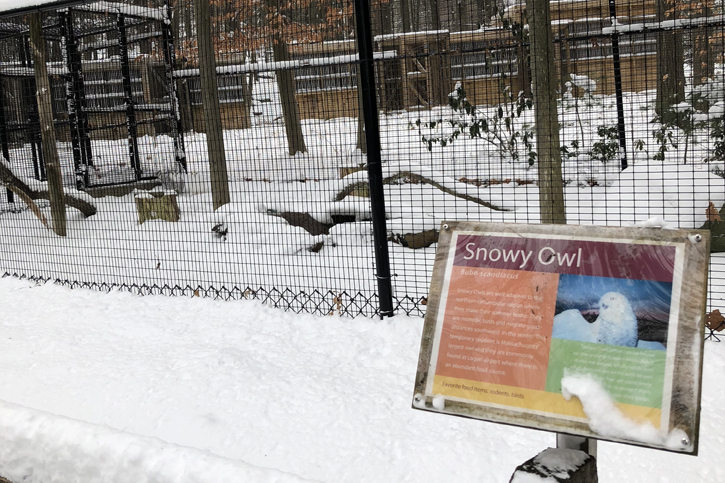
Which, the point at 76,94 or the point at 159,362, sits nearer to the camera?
the point at 159,362

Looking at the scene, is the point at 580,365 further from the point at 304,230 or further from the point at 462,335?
the point at 304,230

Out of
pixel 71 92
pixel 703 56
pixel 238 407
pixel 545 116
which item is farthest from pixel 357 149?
pixel 238 407

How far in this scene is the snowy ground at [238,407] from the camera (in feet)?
10.1

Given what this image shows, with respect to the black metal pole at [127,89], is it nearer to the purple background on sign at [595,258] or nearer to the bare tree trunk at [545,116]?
the bare tree trunk at [545,116]

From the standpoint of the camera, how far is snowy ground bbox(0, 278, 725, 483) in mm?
3066

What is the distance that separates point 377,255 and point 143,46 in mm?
10155

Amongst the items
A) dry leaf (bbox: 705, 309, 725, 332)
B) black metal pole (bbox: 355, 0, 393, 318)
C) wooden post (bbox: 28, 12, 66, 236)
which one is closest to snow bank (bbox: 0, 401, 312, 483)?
black metal pole (bbox: 355, 0, 393, 318)

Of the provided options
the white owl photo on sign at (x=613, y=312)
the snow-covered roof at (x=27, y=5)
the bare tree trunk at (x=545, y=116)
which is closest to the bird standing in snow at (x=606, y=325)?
the white owl photo on sign at (x=613, y=312)

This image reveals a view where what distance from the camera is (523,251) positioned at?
2.32 meters

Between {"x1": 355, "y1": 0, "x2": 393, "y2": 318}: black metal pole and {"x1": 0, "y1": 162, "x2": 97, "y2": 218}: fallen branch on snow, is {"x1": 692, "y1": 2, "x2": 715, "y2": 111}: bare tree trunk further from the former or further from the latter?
{"x1": 0, "y1": 162, "x2": 97, "y2": 218}: fallen branch on snow

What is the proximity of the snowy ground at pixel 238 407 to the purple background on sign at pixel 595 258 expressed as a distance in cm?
117

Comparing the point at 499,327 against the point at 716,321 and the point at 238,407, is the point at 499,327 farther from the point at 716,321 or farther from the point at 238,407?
the point at 716,321

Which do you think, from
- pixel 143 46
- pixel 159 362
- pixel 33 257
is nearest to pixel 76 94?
pixel 33 257

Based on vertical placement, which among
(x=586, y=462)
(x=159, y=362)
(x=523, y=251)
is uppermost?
(x=523, y=251)
